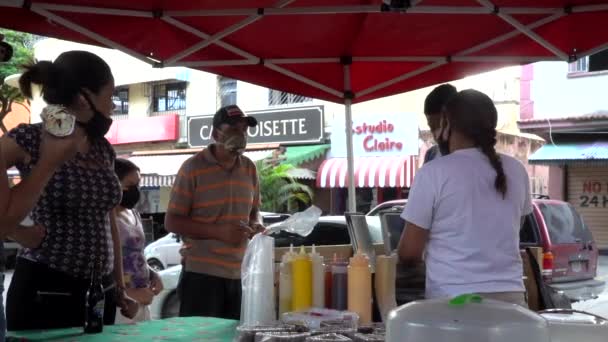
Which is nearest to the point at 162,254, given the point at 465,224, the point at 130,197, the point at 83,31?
the point at 130,197

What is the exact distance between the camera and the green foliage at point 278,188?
63.0ft

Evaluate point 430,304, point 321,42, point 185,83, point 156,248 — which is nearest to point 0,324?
point 430,304

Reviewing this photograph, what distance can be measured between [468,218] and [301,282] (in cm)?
61

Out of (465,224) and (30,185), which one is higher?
(30,185)

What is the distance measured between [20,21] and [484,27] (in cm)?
283

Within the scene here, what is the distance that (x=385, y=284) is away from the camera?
254 cm

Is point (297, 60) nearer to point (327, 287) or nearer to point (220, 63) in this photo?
point (220, 63)

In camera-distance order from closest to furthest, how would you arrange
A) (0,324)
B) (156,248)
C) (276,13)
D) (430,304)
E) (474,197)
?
1. (430,304)
2. (0,324)
3. (474,197)
4. (276,13)
5. (156,248)

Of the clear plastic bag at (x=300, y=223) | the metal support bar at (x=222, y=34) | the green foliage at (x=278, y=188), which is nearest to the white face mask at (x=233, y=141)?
the metal support bar at (x=222, y=34)

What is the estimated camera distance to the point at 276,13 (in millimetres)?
4246

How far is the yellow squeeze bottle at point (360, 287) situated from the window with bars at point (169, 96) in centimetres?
2225

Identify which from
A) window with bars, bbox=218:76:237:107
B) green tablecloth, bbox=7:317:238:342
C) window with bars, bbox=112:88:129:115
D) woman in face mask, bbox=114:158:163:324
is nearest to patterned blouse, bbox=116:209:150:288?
woman in face mask, bbox=114:158:163:324

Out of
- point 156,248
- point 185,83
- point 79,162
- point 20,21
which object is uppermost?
point 185,83

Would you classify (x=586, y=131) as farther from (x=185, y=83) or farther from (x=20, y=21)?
(x=20, y=21)
